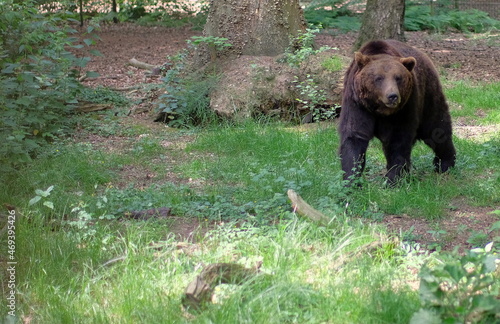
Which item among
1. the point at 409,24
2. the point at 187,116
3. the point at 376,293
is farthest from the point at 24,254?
the point at 409,24

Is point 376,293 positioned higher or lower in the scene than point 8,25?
lower

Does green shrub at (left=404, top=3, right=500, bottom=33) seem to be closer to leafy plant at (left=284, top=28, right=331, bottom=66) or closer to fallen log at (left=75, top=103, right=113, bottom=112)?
leafy plant at (left=284, top=28, right=331, bottom=66)

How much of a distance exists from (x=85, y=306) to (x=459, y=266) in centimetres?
220

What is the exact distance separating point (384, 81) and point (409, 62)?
403 millimetres

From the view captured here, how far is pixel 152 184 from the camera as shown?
6.64m

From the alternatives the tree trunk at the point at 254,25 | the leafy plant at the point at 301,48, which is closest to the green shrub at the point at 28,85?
the tree trunk at the point at 254,25

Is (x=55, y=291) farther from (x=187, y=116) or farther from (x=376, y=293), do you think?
(x=187, y=116)

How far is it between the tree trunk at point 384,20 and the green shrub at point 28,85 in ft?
18.2

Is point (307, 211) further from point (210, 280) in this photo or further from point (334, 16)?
point (334, 16)

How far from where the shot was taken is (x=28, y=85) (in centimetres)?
752

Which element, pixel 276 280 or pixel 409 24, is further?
pixel 409 24

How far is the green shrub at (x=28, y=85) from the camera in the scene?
21.0ft

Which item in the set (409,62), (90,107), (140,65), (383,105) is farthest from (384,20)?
(383,105)

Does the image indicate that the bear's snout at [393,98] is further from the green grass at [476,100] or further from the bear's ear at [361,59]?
the green grass at [476,100]
